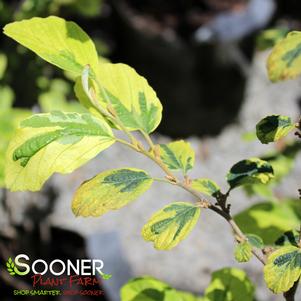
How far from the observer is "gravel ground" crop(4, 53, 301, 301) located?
2039 millimetres

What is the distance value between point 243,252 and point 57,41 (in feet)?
1.05

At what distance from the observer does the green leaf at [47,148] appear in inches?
22.9

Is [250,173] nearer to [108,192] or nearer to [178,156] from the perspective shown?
[178,156]

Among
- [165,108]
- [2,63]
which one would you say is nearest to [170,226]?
[2,63]

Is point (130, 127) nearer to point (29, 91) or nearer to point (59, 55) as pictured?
point (59, 55)

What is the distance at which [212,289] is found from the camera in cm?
85

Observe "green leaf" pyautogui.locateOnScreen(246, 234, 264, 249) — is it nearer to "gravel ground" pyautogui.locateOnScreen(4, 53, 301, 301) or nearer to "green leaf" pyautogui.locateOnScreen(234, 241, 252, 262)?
"green leaf" pyautogui.locateOnScreen(234, 241, 252, 262)

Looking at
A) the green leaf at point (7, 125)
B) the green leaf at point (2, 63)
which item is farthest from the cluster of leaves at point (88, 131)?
the green leaf at point (2, 63)

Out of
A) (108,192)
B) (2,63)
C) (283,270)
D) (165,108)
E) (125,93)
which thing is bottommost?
(283,270)

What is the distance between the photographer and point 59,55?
607 mm

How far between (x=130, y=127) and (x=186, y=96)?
89.9 inches

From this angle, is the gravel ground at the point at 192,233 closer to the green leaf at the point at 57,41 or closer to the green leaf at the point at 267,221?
the green leaf at the point at 267,221

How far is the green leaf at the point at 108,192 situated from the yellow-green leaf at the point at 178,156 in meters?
0.07

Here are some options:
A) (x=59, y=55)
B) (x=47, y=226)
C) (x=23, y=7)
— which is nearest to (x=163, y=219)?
(x=59, y=55)
